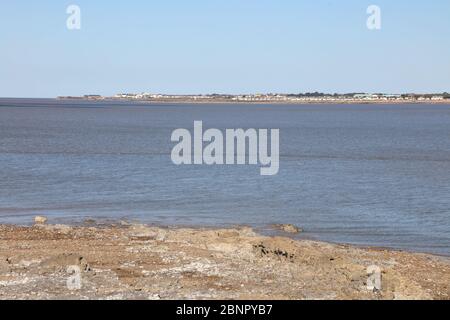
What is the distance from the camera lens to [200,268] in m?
16.0

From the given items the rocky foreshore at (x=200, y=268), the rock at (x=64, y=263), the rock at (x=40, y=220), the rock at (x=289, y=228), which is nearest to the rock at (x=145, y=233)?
the rocky foreshore at (x=200, y=268)

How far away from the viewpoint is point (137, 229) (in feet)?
73.6

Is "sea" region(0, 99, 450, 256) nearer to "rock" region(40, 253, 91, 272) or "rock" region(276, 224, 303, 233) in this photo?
"rock" region(276, 224, 303, 233)

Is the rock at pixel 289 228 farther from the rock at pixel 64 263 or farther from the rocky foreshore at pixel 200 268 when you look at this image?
the rock at pixel 64 263

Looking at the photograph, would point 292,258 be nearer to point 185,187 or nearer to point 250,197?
point 250,197

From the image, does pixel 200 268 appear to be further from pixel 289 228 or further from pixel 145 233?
pixel 289 228

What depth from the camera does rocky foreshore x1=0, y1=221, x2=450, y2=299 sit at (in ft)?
45.7

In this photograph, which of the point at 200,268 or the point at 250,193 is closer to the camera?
the point at 200,268

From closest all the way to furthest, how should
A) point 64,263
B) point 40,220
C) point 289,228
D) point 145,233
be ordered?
point 64,263
point 145,233
point 289,228
point 40,220

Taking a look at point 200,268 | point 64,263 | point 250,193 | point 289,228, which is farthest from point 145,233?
point 250,193

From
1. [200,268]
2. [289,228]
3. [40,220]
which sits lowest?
[289,228]

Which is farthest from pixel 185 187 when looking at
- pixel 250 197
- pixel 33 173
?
pixel 33 173

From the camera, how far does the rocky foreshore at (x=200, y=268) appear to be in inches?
548

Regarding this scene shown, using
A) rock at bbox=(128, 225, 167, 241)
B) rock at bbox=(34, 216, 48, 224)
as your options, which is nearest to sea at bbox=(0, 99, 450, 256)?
rock at bbox=(34, 216, 48, 224)
